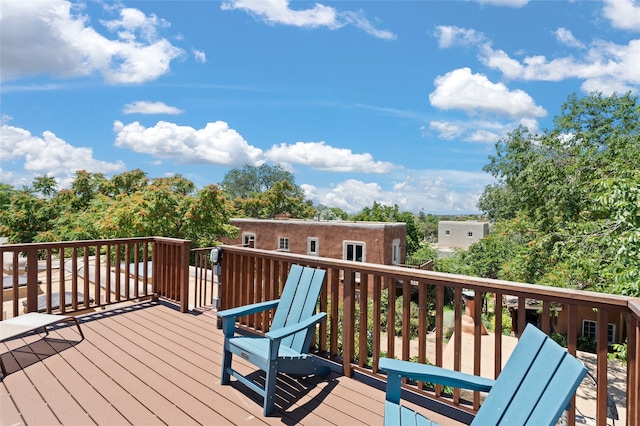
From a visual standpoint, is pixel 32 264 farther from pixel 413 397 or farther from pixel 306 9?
pixel 306 9

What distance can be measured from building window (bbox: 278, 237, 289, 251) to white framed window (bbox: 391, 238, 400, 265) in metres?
5.58

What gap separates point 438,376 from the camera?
1.79 metres

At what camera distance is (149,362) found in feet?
10.5

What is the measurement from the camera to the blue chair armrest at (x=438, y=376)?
1739 mm

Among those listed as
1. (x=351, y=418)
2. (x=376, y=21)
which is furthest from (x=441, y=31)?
(x=351, y=418)

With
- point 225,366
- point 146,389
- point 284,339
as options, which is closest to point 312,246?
point 284,339

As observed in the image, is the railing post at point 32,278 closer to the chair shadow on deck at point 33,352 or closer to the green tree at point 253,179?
the chair shadow on deck at point 33,352

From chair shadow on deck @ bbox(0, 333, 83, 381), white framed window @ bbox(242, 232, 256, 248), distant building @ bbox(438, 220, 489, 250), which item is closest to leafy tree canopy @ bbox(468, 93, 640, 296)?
chair shadow on deck @ bbox(0, 333, 83, 381)

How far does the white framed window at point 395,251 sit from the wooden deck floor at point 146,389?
1470cm

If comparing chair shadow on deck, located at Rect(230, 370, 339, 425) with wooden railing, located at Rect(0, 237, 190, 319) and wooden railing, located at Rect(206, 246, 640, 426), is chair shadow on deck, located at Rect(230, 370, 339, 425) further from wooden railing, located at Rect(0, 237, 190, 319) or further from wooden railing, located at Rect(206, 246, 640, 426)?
wooden railing, located at Rect(0, 237, 190, 319)

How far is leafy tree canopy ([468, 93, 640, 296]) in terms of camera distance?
6.04 metres

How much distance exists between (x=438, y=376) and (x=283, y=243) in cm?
1761

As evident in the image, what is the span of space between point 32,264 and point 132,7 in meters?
5.82

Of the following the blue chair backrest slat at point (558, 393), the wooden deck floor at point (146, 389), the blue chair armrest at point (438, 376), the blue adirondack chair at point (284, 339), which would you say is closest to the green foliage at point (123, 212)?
the wooden deck floor at point (146, 389)
